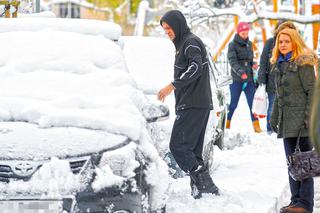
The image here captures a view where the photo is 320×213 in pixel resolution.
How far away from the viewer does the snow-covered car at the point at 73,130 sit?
477 cm

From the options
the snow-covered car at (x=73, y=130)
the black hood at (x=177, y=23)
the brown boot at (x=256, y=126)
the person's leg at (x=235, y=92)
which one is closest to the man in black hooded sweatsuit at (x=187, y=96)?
the black hood at (x=177, y=23)

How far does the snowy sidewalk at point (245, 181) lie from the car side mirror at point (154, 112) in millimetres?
980

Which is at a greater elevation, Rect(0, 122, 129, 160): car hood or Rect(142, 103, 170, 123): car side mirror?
Rect(0, 122, 129, 160): car hood

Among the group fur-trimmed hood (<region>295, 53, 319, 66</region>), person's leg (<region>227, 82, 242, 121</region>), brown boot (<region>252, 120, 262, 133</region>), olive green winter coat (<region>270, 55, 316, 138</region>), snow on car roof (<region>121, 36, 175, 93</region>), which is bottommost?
brown boot (<region>252, 120, 262, 133</region>)

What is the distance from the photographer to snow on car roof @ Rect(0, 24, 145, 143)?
5234 millimetres

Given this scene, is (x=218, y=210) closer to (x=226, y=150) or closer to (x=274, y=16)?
(x=226, y=150)

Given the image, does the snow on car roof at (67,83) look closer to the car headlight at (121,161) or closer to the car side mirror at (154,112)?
the car side mirror at (154,112)

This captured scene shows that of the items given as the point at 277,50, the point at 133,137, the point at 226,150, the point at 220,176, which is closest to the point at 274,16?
the point at 226,150

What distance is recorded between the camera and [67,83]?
18.8 feet

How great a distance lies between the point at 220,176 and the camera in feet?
28.9

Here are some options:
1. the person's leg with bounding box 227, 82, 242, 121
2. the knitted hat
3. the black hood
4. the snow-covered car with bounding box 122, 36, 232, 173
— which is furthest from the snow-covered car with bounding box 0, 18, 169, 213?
the person's leg with bounding box 227, 82, 242, 121

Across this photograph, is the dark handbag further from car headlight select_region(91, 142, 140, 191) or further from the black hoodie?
car headlight select_region(91, 142, 140, 191)

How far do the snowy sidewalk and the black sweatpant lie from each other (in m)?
0.36

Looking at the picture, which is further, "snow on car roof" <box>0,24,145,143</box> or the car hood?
"snow on car roof" <box>0,24,145,143</box>
